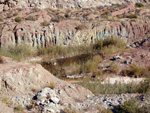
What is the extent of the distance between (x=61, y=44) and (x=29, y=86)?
17.1 metres

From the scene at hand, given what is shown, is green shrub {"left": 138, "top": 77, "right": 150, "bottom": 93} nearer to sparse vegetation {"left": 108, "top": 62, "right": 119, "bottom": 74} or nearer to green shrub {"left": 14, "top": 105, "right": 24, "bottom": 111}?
green shrub {"left": 14, "top": 105, "right": 24, "bottom": 111}

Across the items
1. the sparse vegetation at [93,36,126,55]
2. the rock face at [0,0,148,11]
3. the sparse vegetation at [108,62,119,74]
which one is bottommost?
the sparse vegetation at [108,62,119,74]

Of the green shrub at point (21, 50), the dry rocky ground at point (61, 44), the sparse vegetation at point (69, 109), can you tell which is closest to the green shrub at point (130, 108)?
the dry rocky ground at point (61, 44)

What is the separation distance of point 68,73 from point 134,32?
49.3 ft

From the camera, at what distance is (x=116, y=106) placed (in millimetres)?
7055

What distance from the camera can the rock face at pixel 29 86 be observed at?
747cm

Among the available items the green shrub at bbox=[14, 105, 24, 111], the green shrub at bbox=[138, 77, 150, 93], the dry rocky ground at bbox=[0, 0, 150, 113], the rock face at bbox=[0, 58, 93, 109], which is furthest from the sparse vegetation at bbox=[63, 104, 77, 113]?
the green shrub at bbox=[138, 77, 150, 93]

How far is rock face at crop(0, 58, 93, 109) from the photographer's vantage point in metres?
7.47

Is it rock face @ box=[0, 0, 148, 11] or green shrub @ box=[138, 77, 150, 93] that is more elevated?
rock face @ box=[0, 0, 148, 11]

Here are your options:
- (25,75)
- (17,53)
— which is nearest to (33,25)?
(17,53)

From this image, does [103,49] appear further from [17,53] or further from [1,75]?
[1,75]

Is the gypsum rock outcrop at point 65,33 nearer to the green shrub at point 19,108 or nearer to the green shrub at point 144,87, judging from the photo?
the green shrub at point 144,87

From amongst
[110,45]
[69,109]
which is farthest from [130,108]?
[110,45]

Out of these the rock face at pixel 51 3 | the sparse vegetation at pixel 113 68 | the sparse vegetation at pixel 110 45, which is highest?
the rock face at pixel 51 3
